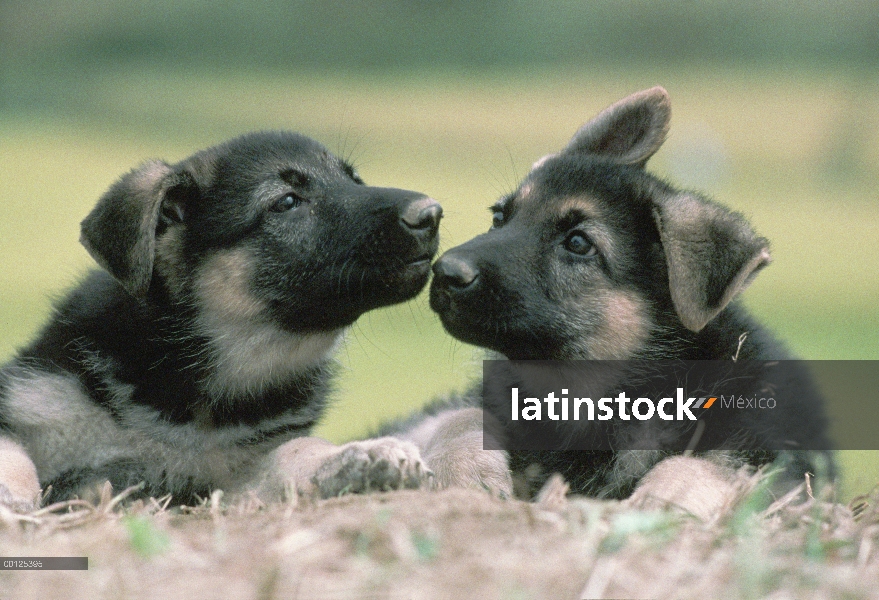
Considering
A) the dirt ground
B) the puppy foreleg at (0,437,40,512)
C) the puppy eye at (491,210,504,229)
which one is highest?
the puppy eye at (491,210,504,229)

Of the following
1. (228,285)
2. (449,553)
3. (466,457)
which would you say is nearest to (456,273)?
(466,457)

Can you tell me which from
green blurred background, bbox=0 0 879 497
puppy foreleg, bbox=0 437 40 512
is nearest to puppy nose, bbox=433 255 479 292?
puppy foreleg, bbox=0 437 40 512

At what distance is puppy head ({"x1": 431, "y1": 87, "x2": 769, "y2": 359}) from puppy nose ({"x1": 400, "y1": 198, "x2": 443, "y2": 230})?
19 cm

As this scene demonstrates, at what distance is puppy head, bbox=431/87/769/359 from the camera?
14.6ft

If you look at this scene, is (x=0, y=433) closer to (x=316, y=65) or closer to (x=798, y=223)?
(x=798, y=223)

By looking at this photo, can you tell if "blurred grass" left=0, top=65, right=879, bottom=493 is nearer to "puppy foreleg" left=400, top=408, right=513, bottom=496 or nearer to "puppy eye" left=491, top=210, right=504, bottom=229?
"puppy eye" left=491, top=210, right=504, bottom=229

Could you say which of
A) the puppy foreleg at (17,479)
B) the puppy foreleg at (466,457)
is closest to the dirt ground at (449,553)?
the puppy foreleg at (17,479)

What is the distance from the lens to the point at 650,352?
15.7 feet

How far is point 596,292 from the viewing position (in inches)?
186

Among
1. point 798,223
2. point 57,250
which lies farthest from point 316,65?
point 798,223

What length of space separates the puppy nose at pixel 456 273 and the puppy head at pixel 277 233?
8.4 inches

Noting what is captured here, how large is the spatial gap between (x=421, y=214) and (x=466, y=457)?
1.06m

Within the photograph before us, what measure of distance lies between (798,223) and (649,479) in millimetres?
16109

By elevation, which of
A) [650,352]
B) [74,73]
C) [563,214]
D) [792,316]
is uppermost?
[74,73]
